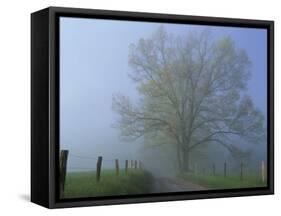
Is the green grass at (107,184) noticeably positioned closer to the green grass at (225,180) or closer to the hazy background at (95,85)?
the hazy background at (95,85)

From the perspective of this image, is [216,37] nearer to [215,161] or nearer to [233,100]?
[233,100]

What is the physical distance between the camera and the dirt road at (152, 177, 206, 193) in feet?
29.7

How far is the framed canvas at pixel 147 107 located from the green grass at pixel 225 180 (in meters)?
0.01

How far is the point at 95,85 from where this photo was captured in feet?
28.6

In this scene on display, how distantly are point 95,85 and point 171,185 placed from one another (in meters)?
1.42

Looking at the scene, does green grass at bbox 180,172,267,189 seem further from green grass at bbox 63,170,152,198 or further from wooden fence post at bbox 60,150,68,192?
wooden fence post at bbox 60,150,68,192

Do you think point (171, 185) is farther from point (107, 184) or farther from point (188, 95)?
point (188, 95)

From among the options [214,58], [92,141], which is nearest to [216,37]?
[214,58]

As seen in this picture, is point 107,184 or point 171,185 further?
point 171,185

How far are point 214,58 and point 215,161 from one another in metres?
1.16

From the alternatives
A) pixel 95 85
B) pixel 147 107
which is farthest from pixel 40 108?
pixel 147 107

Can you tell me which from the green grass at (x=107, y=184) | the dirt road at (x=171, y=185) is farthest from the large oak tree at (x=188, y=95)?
the green grass at (x=107, y=184)

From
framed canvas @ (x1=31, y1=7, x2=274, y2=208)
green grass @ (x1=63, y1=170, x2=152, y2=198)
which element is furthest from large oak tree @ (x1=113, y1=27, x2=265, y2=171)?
green grass @ (x1=63, y1=170, x2=152, y2=198)

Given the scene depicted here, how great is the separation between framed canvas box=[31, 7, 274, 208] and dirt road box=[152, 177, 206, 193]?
11 mm
